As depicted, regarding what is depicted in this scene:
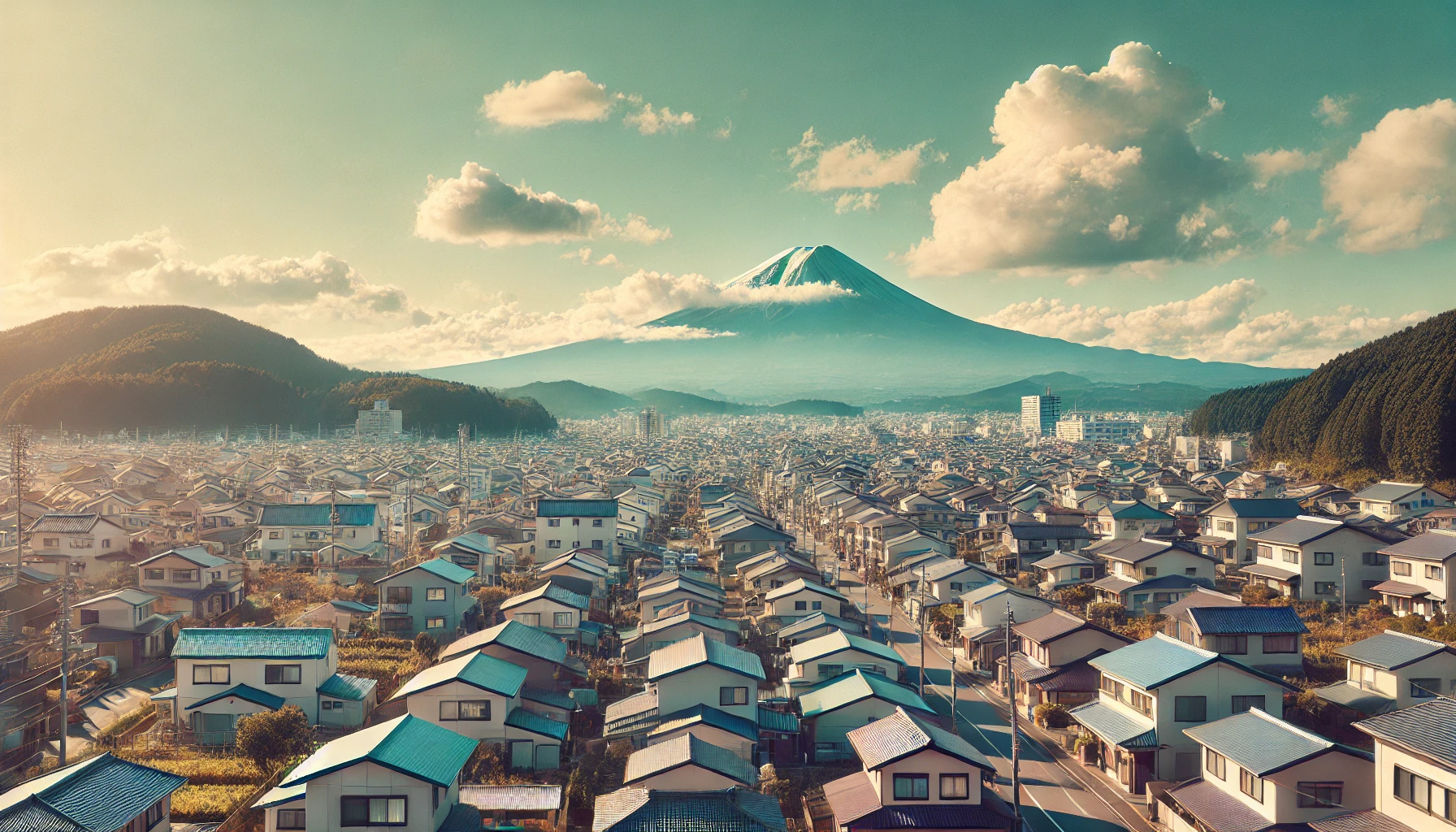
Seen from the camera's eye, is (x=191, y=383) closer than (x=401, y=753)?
No

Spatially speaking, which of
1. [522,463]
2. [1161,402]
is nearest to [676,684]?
[522,463]

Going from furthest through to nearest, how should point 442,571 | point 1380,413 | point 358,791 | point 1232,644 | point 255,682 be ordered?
point 1380,413, point 442,571, point 1232,644, point 255,682, point 358,791

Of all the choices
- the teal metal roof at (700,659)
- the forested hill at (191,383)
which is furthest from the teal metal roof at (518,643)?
the forested hill at (191,383)

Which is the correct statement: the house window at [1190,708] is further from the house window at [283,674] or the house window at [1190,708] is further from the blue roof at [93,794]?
the house window at [283,674]

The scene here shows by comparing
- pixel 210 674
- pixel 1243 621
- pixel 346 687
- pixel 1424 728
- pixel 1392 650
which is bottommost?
pixel 346 687

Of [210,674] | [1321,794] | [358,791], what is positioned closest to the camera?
[358,791]

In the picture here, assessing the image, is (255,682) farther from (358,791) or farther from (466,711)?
(358,791)

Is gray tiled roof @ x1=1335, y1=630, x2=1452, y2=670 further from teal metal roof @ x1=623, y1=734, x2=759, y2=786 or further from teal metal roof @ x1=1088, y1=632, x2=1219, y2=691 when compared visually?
teal metal roof @ x1=623, y1=734, x2=759, y2=786

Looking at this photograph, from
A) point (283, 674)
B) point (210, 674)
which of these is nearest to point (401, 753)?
point (283, 674)
